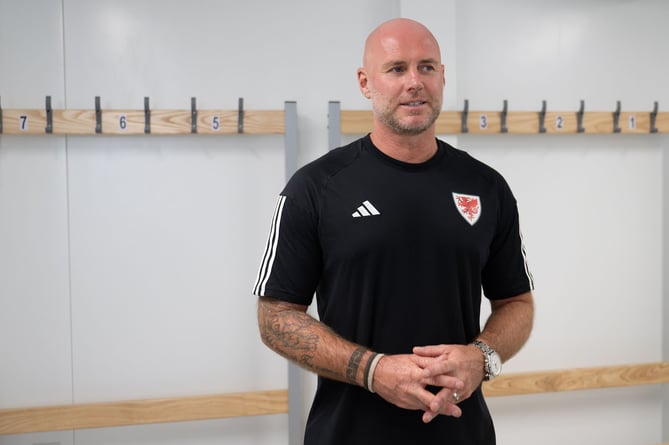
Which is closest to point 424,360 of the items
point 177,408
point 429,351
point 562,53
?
point 429,351

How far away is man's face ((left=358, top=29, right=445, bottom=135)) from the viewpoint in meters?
1.41

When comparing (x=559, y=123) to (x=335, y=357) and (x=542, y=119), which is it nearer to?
(x=542, y=119)

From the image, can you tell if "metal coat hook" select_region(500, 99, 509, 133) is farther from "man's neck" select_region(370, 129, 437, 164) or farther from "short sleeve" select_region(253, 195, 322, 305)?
"short sleeve" select_region(253, 195, 322, 305)

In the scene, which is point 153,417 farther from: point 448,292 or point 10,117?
point 448,292

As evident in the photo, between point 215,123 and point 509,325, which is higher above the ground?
point 215,123

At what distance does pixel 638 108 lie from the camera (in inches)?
136

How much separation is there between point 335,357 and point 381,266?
0.70 ft

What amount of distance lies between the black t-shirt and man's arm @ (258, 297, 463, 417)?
5 cm

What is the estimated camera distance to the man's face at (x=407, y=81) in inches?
55.4

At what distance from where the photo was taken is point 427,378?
1242 mm

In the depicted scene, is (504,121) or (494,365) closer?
(494,365)

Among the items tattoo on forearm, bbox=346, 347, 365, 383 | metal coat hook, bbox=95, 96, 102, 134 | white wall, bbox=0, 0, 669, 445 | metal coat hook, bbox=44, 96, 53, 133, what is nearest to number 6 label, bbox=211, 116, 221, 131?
white wall, bbox=0, 0, 669, 445

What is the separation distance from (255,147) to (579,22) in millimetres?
1827

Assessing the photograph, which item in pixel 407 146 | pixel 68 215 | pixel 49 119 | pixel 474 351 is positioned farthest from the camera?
pixel 68 215
